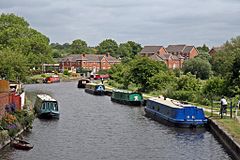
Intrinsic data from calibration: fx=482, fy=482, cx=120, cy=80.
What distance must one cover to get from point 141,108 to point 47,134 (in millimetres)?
22737

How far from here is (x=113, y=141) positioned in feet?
119

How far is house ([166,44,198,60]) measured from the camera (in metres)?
178

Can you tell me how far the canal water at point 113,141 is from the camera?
3127cm

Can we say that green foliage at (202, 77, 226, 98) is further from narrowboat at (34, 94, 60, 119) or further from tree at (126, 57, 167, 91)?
tree at (126, 57, 167, 91)

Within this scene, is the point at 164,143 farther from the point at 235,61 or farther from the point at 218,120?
the point at 235,61

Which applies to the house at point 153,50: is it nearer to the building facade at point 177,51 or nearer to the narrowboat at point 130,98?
the building facade at point 177,51

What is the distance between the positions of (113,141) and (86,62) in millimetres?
139174

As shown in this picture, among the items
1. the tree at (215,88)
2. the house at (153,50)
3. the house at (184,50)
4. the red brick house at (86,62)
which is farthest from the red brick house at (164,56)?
the tree at (215,88)

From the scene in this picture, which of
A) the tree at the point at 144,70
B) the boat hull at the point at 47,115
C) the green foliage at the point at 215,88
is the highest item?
the tree at the point at 144,70

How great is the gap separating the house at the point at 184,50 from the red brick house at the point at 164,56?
4.95 metres

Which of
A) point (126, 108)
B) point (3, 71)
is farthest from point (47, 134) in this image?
point (3, 71)

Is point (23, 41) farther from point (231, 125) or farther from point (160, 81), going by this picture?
point (231, 125)

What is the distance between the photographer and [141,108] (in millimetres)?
60281

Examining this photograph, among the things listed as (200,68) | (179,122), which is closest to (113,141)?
(179,122)
